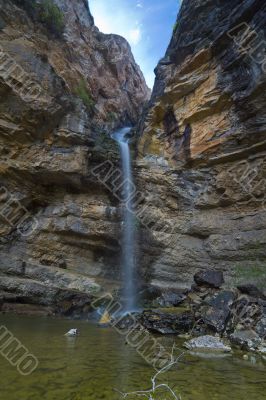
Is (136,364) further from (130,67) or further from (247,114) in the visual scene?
(130,67)

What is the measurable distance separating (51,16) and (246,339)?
2139 centimetres

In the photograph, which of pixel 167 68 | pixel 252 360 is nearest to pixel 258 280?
pixel 252 360

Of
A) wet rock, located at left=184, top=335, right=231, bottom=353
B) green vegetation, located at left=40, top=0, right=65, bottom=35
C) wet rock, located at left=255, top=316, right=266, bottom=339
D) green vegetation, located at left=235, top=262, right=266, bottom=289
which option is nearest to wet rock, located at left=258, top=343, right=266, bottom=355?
wet rock, located at left=255, top=316, right=266, bottom=339

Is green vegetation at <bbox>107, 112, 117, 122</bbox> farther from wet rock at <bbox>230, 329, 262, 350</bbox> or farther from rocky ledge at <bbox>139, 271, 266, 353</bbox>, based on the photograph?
wet rock at <bbox>230, 329, 262, 350</bbox>

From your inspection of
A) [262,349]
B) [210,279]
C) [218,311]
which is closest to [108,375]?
[262,349]

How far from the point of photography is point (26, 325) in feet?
30.3

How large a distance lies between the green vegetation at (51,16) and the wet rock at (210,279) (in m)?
18.5

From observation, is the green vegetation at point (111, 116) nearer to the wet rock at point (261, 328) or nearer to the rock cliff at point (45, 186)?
the rock cliff at point (45, 186)

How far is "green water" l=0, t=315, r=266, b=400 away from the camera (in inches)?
162

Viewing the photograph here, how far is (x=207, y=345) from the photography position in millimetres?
7152

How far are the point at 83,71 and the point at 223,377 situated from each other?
940 inches

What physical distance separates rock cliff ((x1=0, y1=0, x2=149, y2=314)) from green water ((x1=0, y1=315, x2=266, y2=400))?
6.79 meters

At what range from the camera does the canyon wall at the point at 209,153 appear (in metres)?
13.6

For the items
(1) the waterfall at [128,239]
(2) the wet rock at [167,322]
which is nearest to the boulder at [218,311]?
(2) the wet rock at [167,322]
